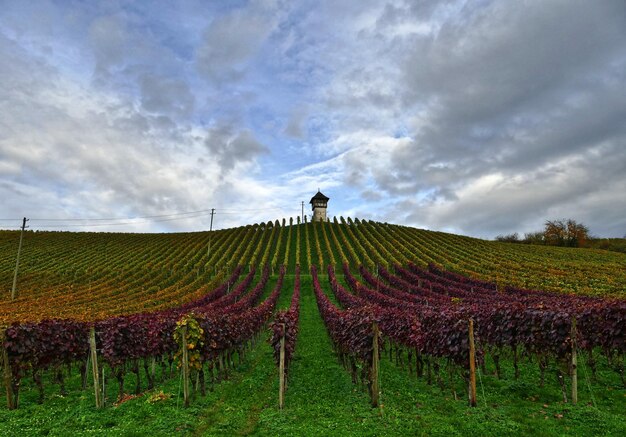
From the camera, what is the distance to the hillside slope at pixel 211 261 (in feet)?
140

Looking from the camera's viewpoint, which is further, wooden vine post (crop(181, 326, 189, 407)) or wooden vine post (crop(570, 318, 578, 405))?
wooden vine post (crop(181, 326, 189, 407))

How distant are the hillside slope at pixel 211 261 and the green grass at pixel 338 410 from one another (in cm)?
2145

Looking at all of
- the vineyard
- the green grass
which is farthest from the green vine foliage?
the green grass

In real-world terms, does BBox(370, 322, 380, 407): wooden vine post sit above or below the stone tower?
below

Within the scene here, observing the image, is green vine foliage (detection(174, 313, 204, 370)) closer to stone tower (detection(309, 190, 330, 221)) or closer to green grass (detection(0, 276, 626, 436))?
green grass (detection(0, 276, 626, 436))

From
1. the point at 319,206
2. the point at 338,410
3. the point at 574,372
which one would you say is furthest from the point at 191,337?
the point at 319,206

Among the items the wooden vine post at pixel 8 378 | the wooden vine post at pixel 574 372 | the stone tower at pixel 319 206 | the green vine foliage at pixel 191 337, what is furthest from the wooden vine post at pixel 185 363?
the stone tower at pixel 319 206

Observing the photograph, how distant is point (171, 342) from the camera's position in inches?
625

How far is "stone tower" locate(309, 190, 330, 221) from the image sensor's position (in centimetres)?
11806

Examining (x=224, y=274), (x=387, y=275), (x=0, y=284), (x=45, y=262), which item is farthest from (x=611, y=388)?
(x=45, y=262)

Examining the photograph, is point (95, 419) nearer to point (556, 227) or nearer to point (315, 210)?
point (315, 210)

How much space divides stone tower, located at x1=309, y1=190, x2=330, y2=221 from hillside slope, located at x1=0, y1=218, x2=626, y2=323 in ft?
45.6

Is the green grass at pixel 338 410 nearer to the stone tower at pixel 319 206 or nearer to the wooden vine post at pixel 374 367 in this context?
the wooden vine post at pixel 374 367

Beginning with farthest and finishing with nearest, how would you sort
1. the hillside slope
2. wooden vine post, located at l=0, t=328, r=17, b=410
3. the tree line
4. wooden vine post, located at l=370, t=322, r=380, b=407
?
the tree line < the hillside slope < wooden vine post, located at l=0, t=328, r=17, b=410 < wooden vine post, located at l=370, t=322, r=380, b=407
